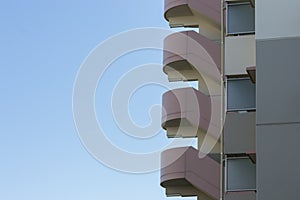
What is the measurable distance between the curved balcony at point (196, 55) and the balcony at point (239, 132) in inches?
91.9

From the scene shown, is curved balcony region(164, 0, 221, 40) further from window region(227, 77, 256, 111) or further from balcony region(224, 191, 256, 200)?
balcony region(224, 191, 256, 200)

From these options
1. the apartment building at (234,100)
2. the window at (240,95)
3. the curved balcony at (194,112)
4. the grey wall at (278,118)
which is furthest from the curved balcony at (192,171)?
the grey wall at (278,118)

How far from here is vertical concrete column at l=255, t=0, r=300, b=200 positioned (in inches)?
645

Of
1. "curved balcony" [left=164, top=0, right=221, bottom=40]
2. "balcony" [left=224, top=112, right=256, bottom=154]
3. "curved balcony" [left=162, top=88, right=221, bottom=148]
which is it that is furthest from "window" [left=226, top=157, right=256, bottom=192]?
"curved balcony" [left=164, top=0, right=221, bottom=40]

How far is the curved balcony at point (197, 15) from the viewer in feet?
71.3

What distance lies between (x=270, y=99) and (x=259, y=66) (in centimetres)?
73

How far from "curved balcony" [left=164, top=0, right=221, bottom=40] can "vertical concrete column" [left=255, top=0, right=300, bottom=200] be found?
12.4 ft

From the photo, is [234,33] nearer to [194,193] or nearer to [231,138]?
[231,138]

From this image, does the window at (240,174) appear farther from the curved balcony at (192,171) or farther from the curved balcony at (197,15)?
the curved balcony at (197,15)

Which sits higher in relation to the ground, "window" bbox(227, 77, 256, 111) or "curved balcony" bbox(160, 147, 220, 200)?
"window" bbox(227, 77, 256, 111)

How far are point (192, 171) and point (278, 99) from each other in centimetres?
383

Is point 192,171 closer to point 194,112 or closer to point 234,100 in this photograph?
point 194,112

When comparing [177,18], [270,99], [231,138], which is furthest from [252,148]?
[177,18]

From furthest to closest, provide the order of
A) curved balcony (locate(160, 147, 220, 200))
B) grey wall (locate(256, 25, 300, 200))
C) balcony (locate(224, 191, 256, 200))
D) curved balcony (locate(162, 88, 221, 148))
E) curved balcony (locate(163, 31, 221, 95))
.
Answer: curved balcony (locate(163, 31, 221, 95))
curved balcony (locate(162, 88, 221, 148))
curved balcony (locate(160, 147, 220, 200))
balcony (locate(224, 191, 256, 200))
grey wall (locate(256, 25, 300, 200))
